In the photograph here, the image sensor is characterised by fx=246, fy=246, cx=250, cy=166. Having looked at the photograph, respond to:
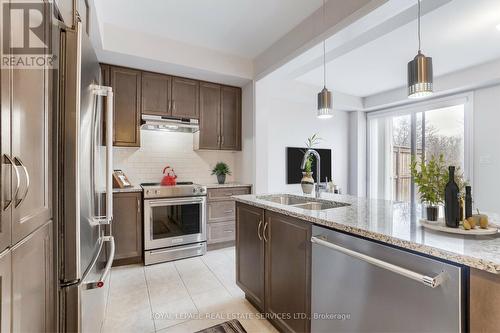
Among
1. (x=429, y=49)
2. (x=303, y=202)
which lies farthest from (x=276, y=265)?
(x=429, y=49)

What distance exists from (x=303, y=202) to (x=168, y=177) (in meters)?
2.09

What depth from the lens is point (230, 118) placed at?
397 centimetres

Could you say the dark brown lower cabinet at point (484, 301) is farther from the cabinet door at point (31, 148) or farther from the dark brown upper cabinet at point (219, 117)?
the dark brown upper cabinet at point (219, 117)

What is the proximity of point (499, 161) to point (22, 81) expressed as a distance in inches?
212

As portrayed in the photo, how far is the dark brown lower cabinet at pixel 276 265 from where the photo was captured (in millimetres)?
1535

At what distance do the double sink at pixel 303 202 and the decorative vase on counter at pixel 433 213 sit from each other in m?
0.70

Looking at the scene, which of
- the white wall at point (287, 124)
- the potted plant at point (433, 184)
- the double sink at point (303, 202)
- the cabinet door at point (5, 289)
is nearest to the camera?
the cabinet door at point (5, 289)

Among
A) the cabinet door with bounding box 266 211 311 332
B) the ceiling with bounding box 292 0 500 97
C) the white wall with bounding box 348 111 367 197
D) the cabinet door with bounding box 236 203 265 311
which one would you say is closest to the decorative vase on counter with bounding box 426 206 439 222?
the cabinet door with bounding box 266 211 311 332

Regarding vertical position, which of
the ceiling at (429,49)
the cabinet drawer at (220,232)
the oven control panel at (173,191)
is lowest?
the cabinet drawer at (220,232)

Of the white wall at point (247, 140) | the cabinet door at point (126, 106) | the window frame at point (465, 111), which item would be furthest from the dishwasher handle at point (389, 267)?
the window frame at point (465, 111)

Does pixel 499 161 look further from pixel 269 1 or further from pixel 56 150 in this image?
pixel 56 150

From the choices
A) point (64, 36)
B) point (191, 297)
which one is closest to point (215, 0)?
point (64, 36)

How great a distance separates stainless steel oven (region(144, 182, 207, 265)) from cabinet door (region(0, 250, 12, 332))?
237 centimetres

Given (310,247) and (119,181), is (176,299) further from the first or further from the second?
(119,181)
